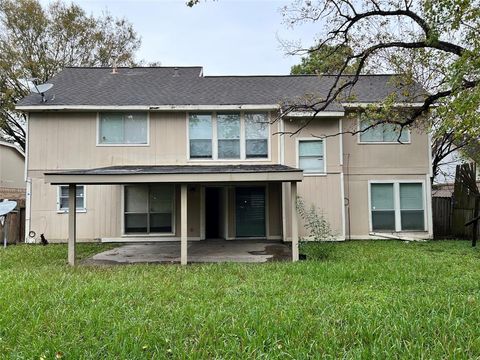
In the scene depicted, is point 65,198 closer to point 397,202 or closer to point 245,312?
point 245,312

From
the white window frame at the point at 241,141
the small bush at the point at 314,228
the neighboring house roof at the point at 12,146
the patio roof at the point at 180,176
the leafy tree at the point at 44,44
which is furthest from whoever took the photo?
the leafy tree at the point at 44,44

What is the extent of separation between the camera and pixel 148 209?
1291 centimetres

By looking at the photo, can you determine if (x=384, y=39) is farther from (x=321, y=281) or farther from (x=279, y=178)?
(x=321, y=281)

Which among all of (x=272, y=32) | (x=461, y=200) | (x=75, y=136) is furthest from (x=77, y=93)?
(x=461, y=200)

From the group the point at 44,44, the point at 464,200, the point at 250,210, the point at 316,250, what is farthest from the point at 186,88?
the point at 44,44

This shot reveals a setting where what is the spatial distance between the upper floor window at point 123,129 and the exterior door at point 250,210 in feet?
12.4

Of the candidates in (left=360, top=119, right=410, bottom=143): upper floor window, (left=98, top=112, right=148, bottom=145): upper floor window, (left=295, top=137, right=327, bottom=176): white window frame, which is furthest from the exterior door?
(left=360, top=119, right=410, bottom=143): upper floor window

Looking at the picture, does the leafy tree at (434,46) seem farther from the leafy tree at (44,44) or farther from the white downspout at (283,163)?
the leafy tree at (44,44)

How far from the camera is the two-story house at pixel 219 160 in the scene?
41.1ft

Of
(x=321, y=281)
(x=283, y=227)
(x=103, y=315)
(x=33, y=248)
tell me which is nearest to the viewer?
(x=103, y=315)

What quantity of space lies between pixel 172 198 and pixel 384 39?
29.5 ft

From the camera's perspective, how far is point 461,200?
42.5ft

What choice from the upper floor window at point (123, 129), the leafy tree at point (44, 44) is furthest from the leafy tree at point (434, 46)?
the leafy tree at point (44, 44)

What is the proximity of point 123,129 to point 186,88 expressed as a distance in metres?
2.84
